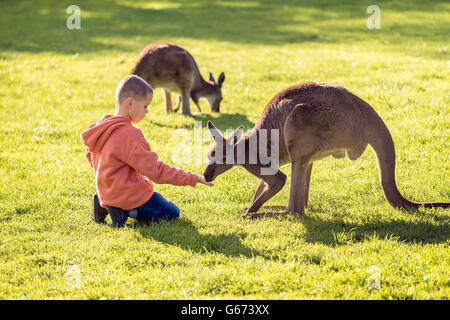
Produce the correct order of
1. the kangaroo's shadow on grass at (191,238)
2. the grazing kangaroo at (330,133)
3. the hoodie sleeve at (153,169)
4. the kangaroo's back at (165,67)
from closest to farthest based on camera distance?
the kangaroo's shadow on grass at (191,238) < the hoodie sleeve at (153,169) < the grazing kangaroo at (330,133) < the kangaroo's back at (165,67)

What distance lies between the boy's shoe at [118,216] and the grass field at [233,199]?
9 centimetres

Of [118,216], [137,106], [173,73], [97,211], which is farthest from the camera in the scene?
[173,73]

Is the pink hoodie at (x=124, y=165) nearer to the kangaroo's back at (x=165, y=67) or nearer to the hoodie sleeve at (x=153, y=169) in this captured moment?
the hoodie sleeve at (x=153, y=169)

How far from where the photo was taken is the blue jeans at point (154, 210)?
4.41 metres

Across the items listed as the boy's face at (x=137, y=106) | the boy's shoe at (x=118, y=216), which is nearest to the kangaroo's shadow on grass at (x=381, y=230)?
the boy's shoe at (x=118, y=216)

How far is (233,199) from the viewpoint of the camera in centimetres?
516

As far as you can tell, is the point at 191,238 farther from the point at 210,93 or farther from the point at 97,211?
the point at 210,93

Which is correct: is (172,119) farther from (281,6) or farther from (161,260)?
(281,6)

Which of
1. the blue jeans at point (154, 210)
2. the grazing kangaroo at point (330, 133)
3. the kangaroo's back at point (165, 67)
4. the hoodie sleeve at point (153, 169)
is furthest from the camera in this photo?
the kangaroo's back at point (165, 67)

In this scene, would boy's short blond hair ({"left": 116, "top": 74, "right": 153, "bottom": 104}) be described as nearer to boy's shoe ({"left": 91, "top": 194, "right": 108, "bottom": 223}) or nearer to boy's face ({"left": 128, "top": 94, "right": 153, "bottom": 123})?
boy's face ({"left": 128, "top": 94, "right": 153, "bottom": 123})

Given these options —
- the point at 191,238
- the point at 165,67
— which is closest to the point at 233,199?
the point at 191,238

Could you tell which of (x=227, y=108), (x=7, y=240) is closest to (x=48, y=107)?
(x=227, y=108)

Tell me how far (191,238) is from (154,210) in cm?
50

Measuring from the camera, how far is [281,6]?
19.2 metres
